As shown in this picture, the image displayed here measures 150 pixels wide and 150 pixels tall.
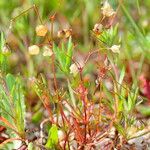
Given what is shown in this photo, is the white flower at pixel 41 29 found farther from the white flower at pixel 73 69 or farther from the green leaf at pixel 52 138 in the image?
the green leaf at pixel 52 138

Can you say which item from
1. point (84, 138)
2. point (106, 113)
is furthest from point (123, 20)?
point (84, 138)

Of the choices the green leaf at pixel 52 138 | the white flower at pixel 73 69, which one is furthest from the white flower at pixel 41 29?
the green leaf at pixel 52 138

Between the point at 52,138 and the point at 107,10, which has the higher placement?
the point at 107,10

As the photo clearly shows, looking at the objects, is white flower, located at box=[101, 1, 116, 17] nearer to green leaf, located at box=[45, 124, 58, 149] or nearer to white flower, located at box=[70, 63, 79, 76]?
white flower, located at box=[70, 63, 79, 76]

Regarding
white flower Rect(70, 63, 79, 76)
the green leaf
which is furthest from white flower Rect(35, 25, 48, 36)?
the green leaf

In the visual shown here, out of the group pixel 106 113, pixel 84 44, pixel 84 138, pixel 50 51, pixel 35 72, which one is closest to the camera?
pixel 50 51

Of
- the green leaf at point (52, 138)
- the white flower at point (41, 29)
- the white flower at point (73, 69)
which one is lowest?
the green leaf at point (52, 138)

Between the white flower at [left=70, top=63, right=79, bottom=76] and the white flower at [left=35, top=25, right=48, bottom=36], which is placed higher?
the white flower at [left=35, top=25, right=48, bottom=36]

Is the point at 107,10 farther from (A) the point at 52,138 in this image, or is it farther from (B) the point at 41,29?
(A) the point at 52,138

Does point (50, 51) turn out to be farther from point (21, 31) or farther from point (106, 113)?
point (21, 31)

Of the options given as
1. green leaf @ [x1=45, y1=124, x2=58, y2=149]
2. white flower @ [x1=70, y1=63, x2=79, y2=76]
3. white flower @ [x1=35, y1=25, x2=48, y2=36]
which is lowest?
green leaf @ [x1=45, y1=124, x2=58, y2=149]

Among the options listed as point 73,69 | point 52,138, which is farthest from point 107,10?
point 52,138
